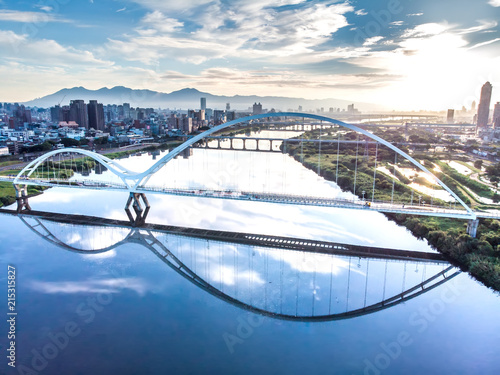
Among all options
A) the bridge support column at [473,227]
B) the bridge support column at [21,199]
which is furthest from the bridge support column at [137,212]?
the bridge support column at [473,227]

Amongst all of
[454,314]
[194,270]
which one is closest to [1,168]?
[194,270]

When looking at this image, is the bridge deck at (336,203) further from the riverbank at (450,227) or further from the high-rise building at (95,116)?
the high-rise building at (95,116)

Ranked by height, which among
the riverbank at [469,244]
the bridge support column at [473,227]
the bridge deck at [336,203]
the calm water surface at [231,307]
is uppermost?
the bridge deck at [336,203]

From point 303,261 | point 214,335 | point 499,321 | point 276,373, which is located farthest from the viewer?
point 303,261

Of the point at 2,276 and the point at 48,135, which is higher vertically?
the point at 48,135

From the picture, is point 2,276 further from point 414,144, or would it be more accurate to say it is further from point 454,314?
point 414,144

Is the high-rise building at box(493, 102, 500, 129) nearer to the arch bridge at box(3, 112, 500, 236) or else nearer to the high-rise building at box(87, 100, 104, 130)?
the arch bridge at box(3, 112, 500, 236)

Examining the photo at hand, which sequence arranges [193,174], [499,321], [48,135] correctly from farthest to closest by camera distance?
[48,135], [193,174], [499,321]

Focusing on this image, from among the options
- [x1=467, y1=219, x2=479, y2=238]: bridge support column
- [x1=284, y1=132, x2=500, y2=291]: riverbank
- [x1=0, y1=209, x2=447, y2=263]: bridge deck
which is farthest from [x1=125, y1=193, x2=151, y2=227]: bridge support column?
[x1=467, y1=219, x2=479, y2=238]: bridge support column
